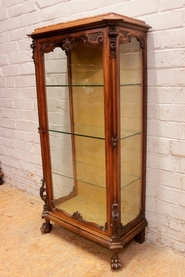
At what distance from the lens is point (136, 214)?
1.54 metres

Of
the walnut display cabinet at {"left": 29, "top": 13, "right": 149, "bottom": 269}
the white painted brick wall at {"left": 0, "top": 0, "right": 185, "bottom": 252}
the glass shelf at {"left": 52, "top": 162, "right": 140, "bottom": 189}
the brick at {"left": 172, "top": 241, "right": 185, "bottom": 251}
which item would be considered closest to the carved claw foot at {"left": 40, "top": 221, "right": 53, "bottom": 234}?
the walnut display cabinet at {"left": 29, "top": 13, "right": 149, "bottom": 269}

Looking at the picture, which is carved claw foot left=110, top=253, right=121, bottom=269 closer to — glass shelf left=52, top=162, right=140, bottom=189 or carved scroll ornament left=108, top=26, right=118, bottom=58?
glass shelf left=52, top=162, right=140, bottom=189

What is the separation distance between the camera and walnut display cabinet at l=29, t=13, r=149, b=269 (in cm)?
124

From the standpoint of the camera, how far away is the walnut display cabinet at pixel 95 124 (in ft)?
4.06

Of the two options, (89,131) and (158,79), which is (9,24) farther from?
(158,79)

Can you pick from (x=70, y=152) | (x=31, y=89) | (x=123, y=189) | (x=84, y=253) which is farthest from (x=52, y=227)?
(x=31, y=89)

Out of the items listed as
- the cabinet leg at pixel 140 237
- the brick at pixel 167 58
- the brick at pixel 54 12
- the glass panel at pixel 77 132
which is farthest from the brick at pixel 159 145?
the brick at pixel 54 12

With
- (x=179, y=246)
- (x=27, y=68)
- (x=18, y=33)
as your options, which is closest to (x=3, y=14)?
(x=18, y=33)

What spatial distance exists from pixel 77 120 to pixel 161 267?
96cm

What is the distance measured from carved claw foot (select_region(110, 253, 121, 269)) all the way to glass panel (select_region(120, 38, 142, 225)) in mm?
181

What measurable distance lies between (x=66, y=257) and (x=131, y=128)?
82 cm

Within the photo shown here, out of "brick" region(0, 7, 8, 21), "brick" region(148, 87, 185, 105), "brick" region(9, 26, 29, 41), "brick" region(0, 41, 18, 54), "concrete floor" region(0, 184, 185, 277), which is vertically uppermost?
"brick" region(0, 7, 8, 21)

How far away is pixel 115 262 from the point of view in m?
1.39

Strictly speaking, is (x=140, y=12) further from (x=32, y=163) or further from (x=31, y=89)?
(x=32, y=163)
